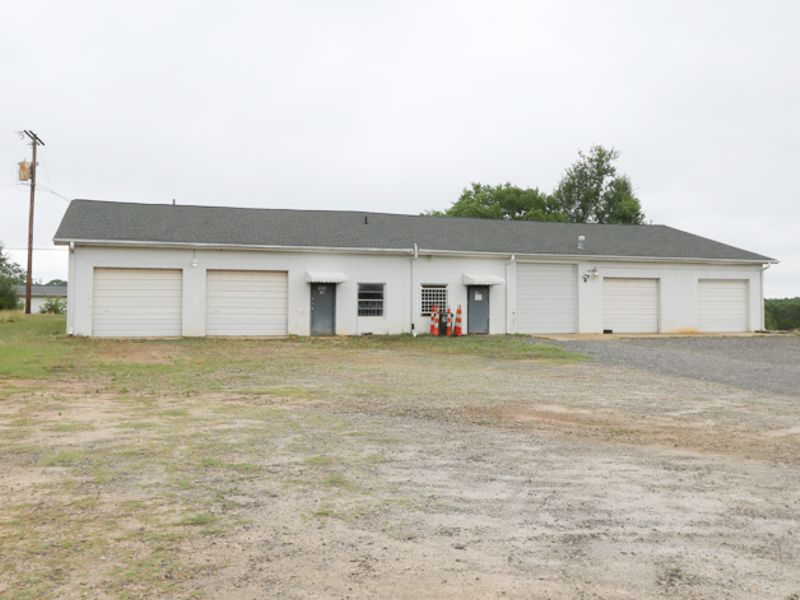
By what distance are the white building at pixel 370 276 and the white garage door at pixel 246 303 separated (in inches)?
1.4

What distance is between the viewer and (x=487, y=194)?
5338 centimetres

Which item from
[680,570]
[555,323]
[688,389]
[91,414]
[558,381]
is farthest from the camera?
[555,323]

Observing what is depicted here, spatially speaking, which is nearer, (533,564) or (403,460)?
(533,564)

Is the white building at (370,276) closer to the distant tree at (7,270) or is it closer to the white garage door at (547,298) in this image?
the white garage door at (547,298)

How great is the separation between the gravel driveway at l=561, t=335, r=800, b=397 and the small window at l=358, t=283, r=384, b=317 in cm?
691

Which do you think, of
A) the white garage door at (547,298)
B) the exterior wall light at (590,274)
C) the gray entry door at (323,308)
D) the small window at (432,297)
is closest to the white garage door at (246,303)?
the gray entry door at (323,308)

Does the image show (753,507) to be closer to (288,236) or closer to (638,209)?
(288,236)

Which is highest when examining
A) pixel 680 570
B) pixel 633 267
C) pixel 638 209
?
pixel 638 209

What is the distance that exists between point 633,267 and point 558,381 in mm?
15309

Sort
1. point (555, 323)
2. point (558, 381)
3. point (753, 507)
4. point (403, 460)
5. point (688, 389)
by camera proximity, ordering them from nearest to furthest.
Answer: point (753, 507), point (403, 460), point (688, 389), point (558, 381), point (555, 323)

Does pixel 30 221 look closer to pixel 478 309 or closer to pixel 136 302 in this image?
pixel 136 302

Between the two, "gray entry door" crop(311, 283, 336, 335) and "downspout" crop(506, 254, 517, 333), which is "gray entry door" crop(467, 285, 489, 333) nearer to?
"downspout" crop(506, 254, 517, 333)

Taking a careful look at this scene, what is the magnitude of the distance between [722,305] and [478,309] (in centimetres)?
1017

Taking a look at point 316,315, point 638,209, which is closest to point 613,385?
point 316,315
